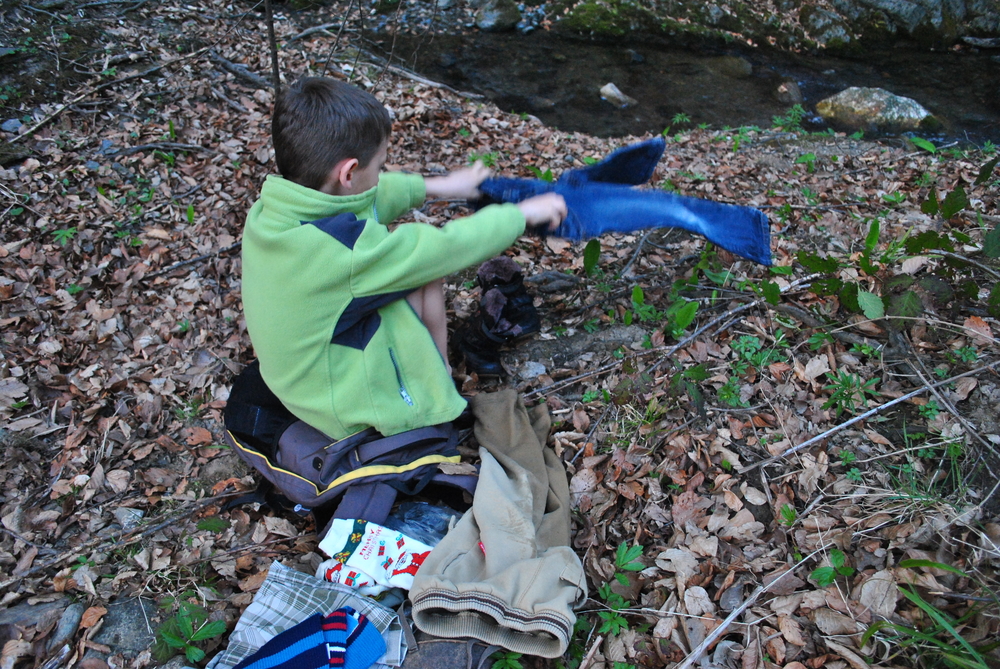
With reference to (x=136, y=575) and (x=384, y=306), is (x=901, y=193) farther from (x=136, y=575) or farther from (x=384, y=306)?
(x=136, y=575)

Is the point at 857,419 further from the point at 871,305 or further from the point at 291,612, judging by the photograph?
the point at 291,612

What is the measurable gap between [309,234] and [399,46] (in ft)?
24.6

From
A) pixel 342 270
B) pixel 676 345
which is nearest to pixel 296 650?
pixel 342 270

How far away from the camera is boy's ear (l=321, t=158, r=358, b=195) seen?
2.42 metres

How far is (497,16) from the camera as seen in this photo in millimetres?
9719

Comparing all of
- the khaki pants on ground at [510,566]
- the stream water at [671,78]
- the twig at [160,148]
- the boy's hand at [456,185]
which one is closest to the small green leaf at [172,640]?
the khaki pants on ground at [510,566]

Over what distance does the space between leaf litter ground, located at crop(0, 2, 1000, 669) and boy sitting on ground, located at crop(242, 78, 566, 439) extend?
729mm

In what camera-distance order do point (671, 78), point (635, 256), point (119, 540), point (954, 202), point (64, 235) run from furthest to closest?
point (671, 78) → point (64, 235) → point (635, 256) → point (954, 202) → point (119, 540)

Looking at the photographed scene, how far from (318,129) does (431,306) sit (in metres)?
0.89

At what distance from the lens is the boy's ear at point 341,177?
2.42 m

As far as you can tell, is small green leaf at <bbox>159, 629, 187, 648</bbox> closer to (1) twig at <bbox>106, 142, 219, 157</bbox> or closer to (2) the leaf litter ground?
(2) the leaf litter ground

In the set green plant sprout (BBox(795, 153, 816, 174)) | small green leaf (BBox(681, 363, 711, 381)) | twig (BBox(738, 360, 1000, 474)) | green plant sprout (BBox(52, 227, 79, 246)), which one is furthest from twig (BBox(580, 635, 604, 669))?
green plant sprout (BBox(795, 153, 816, 174))

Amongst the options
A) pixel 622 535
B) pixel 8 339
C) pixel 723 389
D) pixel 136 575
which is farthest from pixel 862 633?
pixel 8 339

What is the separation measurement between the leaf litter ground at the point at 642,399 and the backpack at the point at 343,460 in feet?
0.96
